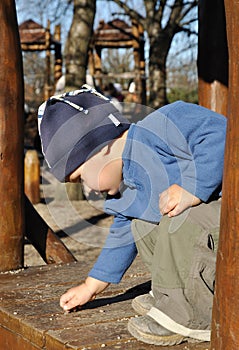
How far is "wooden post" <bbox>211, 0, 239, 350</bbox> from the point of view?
1.81 m

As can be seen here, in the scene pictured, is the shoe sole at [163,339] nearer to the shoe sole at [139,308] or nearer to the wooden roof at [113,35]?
the shoe sole at [139,308]

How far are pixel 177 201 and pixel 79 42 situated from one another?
850 centimetres

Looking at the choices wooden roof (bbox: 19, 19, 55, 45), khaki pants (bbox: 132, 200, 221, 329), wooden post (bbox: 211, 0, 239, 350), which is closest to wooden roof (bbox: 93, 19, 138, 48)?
wooden roof (bbox: 19, 19, 55, 45)

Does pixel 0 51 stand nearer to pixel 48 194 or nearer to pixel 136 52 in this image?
pixel 48 194

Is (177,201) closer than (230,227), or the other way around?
(230,227)

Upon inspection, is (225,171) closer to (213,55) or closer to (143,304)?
(143,304)

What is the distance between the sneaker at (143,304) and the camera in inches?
109

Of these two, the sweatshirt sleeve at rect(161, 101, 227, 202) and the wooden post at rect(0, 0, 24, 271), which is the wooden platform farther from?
the sweatshirt sleeve at rect(161, 101, 227, 202)

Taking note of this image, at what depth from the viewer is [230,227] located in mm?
1862

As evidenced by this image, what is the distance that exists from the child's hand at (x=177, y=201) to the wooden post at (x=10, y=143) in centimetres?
164

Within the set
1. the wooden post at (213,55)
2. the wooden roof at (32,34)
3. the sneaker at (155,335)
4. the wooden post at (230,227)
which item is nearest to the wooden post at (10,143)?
the wooden post at (213,55)

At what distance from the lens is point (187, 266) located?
2357 mm

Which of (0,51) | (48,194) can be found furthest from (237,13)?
(48,194)

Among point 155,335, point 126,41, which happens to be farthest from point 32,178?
point 155,335
